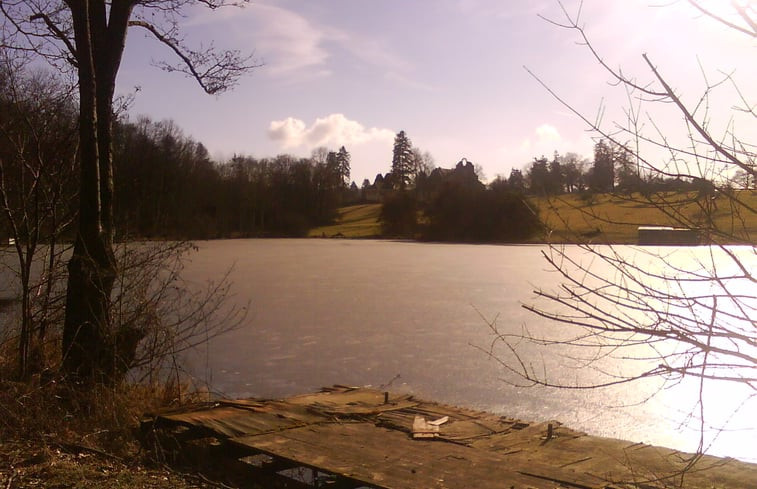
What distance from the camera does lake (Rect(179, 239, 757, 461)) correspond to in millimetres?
5750

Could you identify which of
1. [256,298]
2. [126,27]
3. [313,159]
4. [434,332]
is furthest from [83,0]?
[313,159]

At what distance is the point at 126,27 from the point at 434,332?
5897 mm

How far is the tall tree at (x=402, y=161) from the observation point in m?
73.4

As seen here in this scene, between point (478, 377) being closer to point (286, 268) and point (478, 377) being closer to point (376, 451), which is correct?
point (376, 451)

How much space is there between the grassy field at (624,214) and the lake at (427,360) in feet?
2.06

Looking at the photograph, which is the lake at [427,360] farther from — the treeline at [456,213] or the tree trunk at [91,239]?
the treeline at [456,213]

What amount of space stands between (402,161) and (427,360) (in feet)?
217

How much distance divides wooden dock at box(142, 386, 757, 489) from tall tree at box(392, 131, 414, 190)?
68.1m

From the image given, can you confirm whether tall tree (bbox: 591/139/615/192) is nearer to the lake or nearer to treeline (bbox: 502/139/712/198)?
treeline (bbox: 502/139/712/198)

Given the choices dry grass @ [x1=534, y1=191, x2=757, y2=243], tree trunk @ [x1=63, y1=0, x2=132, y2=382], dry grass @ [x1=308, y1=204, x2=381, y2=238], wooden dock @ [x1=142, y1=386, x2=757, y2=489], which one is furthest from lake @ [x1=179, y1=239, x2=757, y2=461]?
dry grass @ [x1=308, y1=204, x2=381, y2=238]

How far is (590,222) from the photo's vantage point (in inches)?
105

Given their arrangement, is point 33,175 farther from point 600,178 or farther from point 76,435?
point 600,178

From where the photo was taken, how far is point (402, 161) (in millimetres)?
73375

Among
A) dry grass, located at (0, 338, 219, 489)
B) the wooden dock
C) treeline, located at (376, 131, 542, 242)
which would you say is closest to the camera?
dry grass, located at (0, 338, 219, 489)
